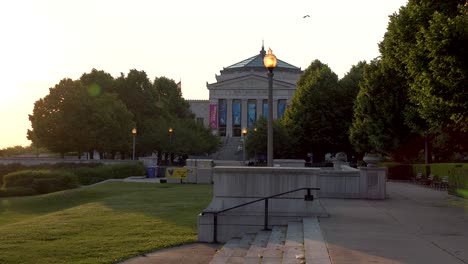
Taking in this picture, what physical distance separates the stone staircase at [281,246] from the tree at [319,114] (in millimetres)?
51682

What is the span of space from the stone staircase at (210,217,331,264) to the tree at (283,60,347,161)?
51.7m

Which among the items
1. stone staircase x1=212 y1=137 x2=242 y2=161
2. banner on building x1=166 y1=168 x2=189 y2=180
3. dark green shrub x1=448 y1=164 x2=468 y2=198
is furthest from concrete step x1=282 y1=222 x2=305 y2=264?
stone staircase x1=212 y1=137 x2=242 y2=161

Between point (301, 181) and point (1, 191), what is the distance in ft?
89.2

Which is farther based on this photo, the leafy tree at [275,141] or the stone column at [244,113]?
the stone column at [244,113]

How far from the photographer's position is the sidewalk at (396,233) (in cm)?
998

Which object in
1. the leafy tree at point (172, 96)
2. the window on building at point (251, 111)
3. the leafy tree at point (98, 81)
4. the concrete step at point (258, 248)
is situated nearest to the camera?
the concrete step at point (258, 248)

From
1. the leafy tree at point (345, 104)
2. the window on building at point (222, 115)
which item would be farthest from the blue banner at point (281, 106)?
the leafy tree at point (345, 104)

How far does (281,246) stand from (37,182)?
101ft

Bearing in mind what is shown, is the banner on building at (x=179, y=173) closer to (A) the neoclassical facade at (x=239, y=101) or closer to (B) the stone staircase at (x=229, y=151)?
(B) the stone staircase at (x=229, y=151)

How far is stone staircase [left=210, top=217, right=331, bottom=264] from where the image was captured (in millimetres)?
9922

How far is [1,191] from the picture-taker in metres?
35.6

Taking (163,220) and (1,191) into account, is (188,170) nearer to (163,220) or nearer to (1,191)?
(1,191)

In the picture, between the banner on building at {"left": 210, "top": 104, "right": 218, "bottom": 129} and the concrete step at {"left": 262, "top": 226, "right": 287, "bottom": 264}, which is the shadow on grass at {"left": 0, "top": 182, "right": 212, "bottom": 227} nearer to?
the concrete step at {"left": 262, "top": 226, "right": 287, "bottom": 264}

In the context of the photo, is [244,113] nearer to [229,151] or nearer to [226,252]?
[229,151]
